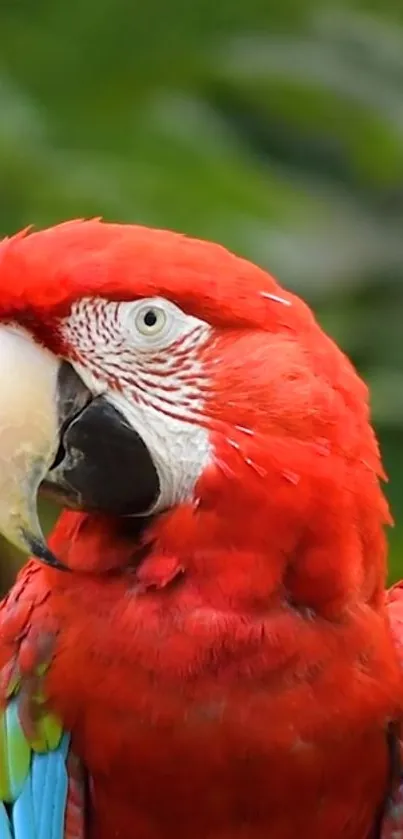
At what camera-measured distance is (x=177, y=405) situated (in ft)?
3.99

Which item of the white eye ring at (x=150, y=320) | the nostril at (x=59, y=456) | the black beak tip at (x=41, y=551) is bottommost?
the black beak tip at (x=41, y=551)

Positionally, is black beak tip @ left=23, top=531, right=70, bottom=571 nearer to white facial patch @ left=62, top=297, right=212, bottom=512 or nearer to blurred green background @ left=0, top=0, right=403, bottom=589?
white facial patch @ left=62, top=297, right=212, bottom=512

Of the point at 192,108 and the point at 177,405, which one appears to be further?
the point at 192,108

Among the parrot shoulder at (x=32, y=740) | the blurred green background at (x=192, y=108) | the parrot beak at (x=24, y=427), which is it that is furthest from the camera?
the blurred green background at (x=192, y=108)

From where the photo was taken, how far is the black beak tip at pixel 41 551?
46.7 inches

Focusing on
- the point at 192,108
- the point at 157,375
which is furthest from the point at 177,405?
the point at 192,108

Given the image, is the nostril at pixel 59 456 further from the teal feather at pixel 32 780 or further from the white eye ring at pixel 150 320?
the teal feather at pixel 32 780

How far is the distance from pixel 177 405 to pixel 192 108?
0.80 metres

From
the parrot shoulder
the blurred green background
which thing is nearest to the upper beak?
the parrot shoulder

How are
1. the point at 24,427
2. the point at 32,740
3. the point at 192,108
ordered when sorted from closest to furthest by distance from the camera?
the point at 24,427 < the point at 32,740 < the point at 192,108

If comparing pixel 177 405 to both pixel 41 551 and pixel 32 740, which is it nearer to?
pixel 41 551

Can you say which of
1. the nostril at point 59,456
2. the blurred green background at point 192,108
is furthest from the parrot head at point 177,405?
the blurred green background at point 192,108

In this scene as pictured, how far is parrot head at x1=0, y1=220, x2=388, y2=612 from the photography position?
1.17 m

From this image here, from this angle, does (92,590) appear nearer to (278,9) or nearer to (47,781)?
(47,781)
